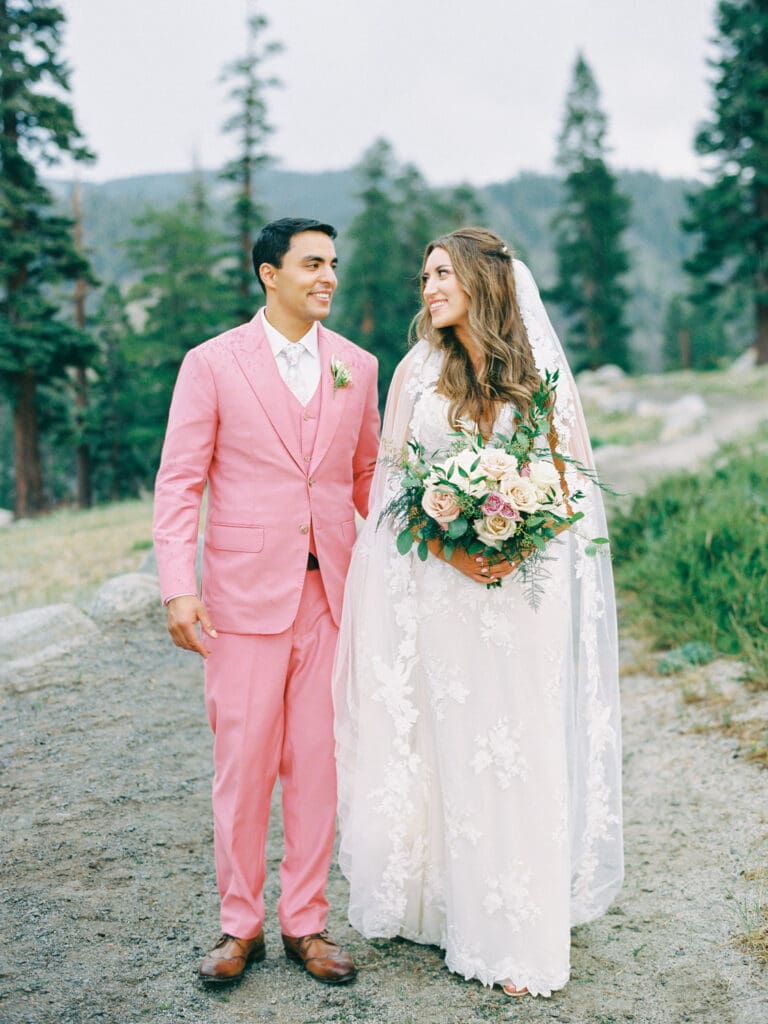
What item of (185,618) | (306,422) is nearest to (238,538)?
(185,618)

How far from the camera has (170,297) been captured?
1371 inches

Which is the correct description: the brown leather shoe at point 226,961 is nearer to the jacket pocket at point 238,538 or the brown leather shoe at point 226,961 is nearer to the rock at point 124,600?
the jacket pocket at point 238,538

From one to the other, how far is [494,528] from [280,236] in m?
1.35

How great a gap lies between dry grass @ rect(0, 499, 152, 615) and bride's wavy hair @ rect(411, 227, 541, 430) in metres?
6.05

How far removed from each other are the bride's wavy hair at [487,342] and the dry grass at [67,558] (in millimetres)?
6051

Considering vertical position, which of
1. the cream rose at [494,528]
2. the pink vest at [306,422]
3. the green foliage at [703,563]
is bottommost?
the green foliage at [703,563]

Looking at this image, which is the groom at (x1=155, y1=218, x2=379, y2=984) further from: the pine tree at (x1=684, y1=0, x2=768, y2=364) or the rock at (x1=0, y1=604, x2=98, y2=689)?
the pine tree at (x1=684, y1=0, x2=768, y2=364)

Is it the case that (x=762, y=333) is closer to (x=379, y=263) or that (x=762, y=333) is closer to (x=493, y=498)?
(x=379, y=263)

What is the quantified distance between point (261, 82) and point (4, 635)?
25.9 metres

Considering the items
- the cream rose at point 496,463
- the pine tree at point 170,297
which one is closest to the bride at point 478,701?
the cream rose at point 496,463

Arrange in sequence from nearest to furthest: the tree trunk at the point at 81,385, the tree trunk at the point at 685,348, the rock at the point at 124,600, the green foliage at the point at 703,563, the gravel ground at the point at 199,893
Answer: the gravel ground at the point at 199,893, the green foliage at the point at 703,563, the rock at the point at 124,600, the tree trunk at the point at 81,385, the tree trunk at the point at 685,348

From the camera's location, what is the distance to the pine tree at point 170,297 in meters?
33.2

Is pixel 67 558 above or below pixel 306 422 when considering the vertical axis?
below

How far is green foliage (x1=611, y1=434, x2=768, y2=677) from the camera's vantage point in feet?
21.9
